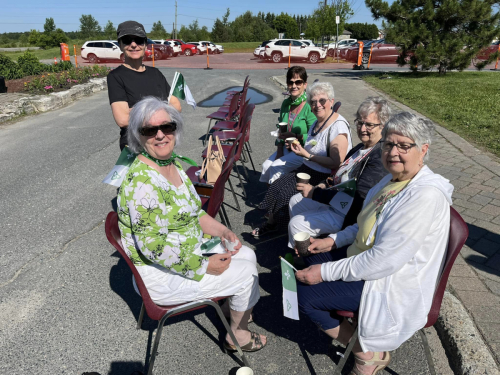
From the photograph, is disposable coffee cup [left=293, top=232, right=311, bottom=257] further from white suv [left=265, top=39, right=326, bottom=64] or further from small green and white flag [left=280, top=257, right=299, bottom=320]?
white suv [left=265, top=39, right=326, bottom=64]

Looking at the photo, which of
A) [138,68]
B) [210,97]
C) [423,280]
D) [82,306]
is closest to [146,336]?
[82,306]

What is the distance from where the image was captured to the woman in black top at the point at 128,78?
3236 mm

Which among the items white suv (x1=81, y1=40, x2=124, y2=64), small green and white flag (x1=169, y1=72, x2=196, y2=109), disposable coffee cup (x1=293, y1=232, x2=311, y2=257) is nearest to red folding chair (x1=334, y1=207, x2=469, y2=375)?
disposable coffee cup (x1=293, y1=232, x2=311, y2=257)

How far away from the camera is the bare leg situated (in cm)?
224

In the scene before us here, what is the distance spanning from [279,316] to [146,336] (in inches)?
37.1

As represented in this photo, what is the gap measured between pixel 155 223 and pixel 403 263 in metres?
1.23

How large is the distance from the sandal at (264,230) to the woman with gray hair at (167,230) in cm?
143

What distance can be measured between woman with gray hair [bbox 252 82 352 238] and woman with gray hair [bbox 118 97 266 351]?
1.20 meters

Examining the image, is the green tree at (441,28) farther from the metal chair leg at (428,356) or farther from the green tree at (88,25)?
the green tree at (88,25)

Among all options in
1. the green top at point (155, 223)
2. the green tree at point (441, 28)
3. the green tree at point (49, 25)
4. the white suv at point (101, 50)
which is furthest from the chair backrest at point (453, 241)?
the green tree at point (49, 25)

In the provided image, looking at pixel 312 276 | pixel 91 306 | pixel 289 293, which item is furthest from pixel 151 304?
pixel 91 306

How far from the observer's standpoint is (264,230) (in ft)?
12.3

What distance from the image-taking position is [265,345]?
8.02 ft

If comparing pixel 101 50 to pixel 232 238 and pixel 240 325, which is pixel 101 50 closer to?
pixel 232 238
